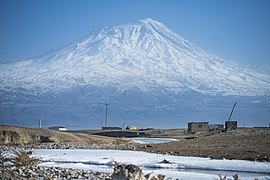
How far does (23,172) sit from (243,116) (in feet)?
618

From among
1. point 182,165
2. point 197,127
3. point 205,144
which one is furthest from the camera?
point 197,127

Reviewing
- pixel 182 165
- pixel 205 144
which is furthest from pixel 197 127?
pixel 182 165

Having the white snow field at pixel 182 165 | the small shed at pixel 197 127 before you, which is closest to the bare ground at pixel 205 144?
the white snow field at pixel 182 165

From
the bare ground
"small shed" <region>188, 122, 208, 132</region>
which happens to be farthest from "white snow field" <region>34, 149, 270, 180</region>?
"small shed" <region>188, 122, 208, 132</region>

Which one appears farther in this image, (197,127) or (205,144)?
(197,127)

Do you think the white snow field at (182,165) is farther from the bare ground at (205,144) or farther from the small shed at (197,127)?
the small shed at (197,127)

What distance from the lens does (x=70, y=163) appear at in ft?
67.3

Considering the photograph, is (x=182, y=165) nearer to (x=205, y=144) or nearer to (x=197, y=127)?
(x=205, y=144)

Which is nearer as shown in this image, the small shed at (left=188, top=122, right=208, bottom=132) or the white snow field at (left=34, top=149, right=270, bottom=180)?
the white snow field at (left=34, top=149, right=270, bottom=180)

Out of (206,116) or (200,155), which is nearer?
(200,155)

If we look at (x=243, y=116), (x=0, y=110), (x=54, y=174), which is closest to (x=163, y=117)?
(x=243, y=116)

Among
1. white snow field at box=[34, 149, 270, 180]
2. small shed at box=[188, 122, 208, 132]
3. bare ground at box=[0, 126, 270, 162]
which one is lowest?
white snow field at box=[34, 149, 270, 180]

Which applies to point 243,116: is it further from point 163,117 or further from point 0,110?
point 0,110

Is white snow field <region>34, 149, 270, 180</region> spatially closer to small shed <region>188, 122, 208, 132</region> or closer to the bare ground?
the bare ground
